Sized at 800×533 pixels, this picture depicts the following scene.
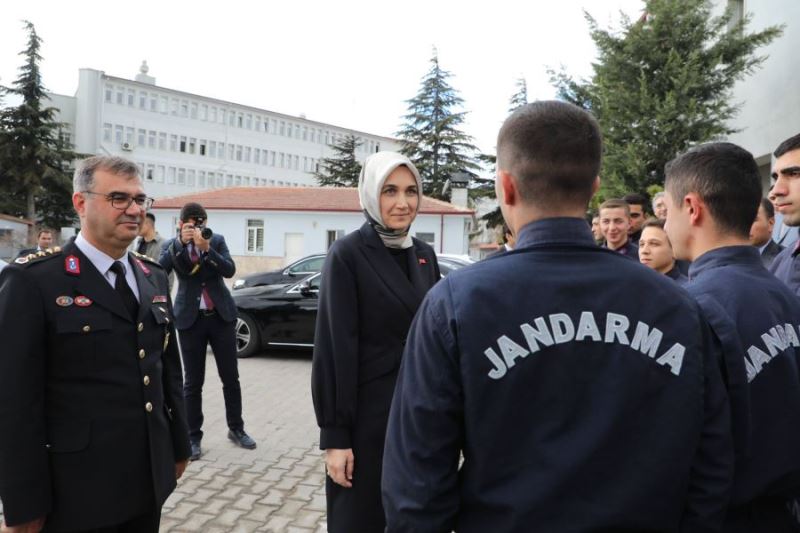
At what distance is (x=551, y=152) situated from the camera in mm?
1548

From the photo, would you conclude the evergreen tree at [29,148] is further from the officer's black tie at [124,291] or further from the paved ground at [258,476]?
the officer's black tie at [124,291]

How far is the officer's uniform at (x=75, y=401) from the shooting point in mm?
2352

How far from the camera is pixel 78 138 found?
58.5 metres

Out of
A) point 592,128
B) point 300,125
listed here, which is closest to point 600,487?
point 592,128

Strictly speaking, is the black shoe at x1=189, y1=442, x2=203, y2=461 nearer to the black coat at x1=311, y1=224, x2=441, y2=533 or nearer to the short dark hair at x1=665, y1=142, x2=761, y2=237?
the black coat at x1=311, y1=224, x2=441, y2=533

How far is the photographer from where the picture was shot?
18.2 ft

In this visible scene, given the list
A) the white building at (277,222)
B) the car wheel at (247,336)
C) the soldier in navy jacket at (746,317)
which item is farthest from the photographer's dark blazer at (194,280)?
the white building at (277,222)

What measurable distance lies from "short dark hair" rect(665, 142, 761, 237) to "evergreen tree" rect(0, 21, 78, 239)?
45.7 metres

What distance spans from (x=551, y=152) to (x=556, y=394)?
0.57 metres

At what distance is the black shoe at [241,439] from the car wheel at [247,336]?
14.8ft

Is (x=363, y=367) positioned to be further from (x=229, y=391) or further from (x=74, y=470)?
(x=229, y=391)

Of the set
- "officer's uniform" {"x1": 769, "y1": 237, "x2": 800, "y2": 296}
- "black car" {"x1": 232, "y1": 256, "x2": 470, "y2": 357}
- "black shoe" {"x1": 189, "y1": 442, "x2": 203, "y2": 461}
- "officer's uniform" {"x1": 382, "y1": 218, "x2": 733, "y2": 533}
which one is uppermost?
"officer's uniform" {"x1": 769, "y1": 237, "x2": 800, "y2": 296}

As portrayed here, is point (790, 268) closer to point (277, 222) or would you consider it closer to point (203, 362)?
point (203, 362)

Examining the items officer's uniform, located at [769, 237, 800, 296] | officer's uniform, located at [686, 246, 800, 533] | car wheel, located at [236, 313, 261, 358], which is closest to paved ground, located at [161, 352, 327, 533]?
car wheel, located at [236, 313, 261, 358]
